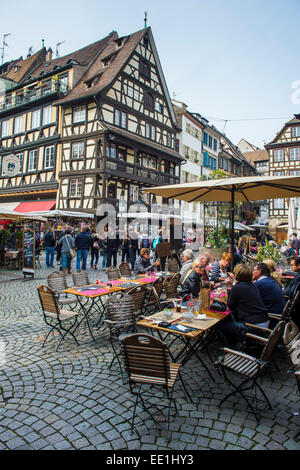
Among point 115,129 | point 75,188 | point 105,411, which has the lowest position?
point 105,411

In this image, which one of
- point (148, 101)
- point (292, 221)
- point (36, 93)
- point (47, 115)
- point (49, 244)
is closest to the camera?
point (292, 221)

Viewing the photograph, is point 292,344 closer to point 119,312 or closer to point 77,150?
point 119,312

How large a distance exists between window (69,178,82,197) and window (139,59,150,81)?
1050 cm

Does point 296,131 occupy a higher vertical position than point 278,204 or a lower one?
higher

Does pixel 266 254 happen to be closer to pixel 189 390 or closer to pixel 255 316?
pixel 255 316

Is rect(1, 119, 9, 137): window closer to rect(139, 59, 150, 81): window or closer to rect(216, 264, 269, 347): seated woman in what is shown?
rect(139, 59, 150, 81): window

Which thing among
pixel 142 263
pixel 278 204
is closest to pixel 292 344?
pixel 142 263

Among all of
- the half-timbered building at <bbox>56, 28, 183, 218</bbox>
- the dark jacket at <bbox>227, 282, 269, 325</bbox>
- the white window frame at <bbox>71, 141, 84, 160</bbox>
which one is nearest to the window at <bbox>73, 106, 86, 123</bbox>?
the half-timbered building at <bbox>56, 28, 183, 218</bbox>

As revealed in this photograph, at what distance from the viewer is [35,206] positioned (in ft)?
81.8

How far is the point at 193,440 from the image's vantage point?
8.91ft

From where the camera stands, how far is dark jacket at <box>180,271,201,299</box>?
5590mm

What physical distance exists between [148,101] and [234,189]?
21870 mm

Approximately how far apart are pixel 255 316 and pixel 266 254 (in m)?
6.42

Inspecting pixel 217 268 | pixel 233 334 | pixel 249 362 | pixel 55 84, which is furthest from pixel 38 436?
pixel 55 84
